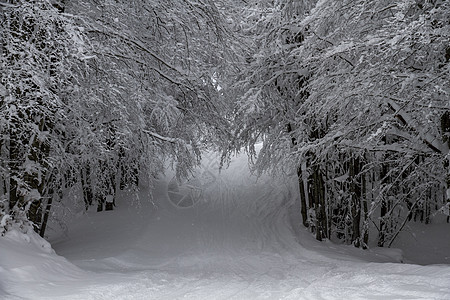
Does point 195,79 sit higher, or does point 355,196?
point 195,79

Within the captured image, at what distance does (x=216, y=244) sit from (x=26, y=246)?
709 centimetres

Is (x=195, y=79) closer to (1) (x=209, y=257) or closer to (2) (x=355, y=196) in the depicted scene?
(1) (x=209, y=257)

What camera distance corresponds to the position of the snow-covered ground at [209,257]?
5559 mm

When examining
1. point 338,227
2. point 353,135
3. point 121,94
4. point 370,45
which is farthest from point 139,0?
point 338,227

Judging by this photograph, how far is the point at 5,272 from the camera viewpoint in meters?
5.39

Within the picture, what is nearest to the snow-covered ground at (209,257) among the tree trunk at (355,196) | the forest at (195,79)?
the tree trunk at (355,196)

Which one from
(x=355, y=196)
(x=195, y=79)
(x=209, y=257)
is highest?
(x=195, y=79)

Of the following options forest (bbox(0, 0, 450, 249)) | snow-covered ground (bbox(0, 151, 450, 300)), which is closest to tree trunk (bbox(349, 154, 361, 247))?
forest (bbox(0, 0, 450, 249))

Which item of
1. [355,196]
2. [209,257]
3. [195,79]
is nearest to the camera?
[195,79]

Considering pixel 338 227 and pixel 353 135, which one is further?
pixel 338 227

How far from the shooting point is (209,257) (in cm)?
1125

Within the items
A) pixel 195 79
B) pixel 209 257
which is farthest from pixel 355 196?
pixel 195 79

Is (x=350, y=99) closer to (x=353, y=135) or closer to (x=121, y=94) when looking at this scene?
(x=353, y=135)

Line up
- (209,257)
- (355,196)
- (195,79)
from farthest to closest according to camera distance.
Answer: (355,196)
(209,257)
(195,79)
